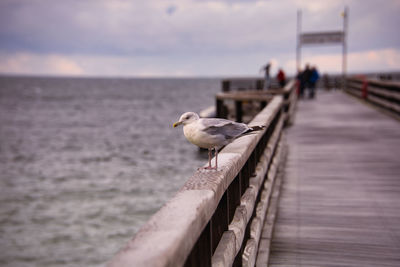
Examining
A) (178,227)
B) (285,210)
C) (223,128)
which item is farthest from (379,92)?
(178,227)

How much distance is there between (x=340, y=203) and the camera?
5.51 meters

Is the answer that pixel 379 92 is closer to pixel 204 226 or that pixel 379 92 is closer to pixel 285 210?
pixel 285 210

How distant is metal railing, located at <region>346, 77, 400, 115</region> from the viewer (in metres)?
15.4

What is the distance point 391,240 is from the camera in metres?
4.29

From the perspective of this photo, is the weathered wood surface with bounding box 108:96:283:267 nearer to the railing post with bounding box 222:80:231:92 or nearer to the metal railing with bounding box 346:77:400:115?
the metal railing with bounding box 346:77:400:115

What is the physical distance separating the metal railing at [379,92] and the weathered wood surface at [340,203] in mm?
5305

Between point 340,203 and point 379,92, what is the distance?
14787 millimetres

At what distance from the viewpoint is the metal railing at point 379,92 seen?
1537 centimetres

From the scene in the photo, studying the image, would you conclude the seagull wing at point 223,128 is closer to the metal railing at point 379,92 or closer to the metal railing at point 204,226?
the metal railing at point 204,226

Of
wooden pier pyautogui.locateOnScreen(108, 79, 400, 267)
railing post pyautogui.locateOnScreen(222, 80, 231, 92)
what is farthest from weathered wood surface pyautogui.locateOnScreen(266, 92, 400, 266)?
railing post pyautogui.locateOnScreen(222, 80, 231, 92)

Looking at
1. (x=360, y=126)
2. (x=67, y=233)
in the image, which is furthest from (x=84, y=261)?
(x=360, y=126)

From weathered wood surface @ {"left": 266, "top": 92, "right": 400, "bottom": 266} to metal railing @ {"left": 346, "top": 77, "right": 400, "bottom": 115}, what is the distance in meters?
5.31

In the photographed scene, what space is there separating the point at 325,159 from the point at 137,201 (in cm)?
856

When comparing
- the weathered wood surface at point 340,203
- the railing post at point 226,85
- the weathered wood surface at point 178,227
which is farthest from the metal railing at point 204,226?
the railing post at point 226,85
